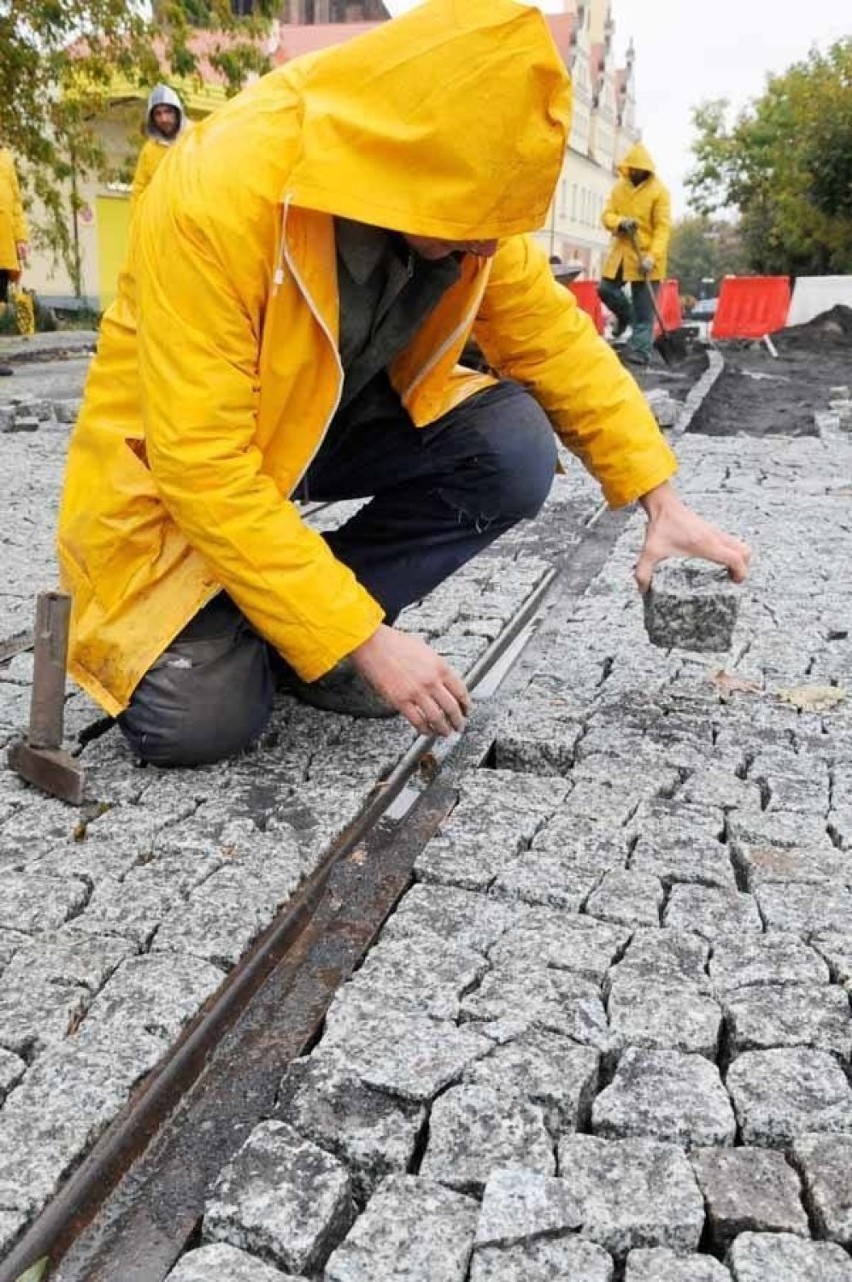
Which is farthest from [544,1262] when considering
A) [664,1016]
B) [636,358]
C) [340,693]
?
[636,358]

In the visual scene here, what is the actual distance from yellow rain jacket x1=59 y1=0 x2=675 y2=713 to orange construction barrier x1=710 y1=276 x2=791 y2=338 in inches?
639

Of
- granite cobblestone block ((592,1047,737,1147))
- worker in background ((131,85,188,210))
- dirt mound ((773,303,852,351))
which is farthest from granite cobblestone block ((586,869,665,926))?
dirt mound ((773,303,852,351))

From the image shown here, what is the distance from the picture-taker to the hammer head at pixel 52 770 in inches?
102

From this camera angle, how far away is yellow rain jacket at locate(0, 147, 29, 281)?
33.8 feet

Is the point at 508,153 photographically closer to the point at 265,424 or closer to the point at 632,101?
the point at 265,424

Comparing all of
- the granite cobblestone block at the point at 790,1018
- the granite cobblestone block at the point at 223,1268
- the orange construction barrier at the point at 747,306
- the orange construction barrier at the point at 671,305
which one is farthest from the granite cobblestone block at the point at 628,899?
the orange construction barrier at the point at 747,306

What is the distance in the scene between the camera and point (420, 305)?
8.38 feet

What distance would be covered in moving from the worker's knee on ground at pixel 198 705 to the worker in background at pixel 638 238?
31.7ft

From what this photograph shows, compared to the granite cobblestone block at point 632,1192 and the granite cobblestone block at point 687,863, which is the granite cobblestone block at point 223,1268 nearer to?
the granite cobblestone block at point 632,1192

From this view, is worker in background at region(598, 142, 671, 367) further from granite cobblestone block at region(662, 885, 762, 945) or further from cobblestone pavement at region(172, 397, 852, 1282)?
granite cobblestone block at region(662, 885, 762, 945)

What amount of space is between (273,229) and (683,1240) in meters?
1.79

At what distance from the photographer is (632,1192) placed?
60.7 inches

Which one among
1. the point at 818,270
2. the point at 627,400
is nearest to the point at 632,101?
the point at 818,270

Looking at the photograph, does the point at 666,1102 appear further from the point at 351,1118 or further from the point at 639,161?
the point at 639,161
